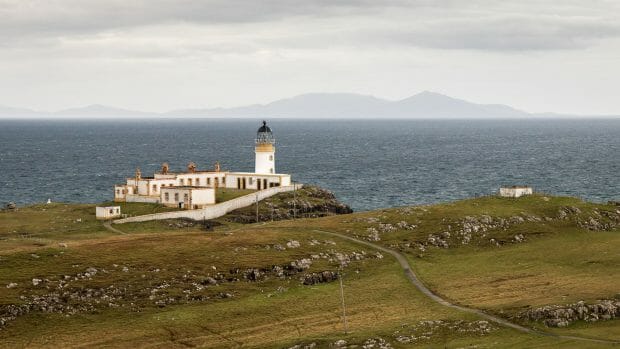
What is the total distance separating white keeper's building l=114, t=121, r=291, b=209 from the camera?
12488 cm

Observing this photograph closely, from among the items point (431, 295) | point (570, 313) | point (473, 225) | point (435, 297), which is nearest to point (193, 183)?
point (473, 225)

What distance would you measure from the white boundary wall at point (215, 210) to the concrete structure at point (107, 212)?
11.3 ft

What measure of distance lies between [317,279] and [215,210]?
34263mm

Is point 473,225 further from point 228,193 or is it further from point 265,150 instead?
point 265,150

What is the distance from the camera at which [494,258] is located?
328 feet

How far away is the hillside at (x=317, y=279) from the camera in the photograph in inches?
2908

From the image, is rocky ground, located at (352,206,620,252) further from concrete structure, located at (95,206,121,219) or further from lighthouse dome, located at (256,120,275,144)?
lighthouse dome, located at (256,120,275,144)

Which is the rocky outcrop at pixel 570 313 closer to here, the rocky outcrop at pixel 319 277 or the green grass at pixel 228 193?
the rocky outcrop at pixel 319 277

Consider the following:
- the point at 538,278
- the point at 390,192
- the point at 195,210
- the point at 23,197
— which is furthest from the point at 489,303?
the point at 23,197

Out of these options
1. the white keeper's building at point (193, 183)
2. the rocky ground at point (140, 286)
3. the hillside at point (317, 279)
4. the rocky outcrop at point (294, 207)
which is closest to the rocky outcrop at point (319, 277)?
the rocky ground at point (140, 286)

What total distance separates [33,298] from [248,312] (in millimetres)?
18496

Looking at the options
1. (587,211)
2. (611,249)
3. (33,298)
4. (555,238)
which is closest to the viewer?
(33,298)

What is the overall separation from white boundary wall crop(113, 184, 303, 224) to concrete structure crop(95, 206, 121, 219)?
3459mm

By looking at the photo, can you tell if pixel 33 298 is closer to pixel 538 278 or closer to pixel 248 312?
pixel 248 312
